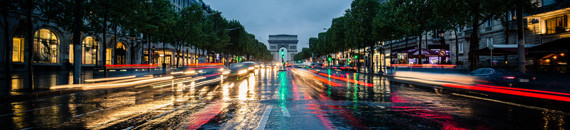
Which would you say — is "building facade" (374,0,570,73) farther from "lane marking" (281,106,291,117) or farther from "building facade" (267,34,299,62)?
"building facade" (267,34,299,62)

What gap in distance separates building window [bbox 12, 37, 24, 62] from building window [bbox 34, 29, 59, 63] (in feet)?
4.26

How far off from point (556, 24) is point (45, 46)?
49.2 meters

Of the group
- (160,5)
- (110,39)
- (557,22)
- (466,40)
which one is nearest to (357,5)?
(466,40)

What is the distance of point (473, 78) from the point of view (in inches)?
578

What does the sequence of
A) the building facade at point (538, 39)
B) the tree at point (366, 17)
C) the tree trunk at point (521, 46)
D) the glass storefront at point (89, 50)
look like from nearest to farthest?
1. the tree trunk at point (521, 46)
2. the building facade at point (538, 39)
3. the glass storefront at point (89, 50)
4. the tree at point (366, 17)

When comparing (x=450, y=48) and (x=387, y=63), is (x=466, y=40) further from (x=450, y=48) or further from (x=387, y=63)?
(x=387, y=63)

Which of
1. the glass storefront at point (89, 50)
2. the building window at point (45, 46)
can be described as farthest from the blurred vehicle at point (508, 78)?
the glass storefront at point (89, 50)

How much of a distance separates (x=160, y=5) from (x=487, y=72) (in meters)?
30.5

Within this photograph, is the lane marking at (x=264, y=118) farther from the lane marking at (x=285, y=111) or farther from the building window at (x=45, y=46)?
the building window at (x=45, y=46)

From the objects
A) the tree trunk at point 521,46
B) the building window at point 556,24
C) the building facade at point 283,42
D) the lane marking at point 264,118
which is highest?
the building facade at point 283,42

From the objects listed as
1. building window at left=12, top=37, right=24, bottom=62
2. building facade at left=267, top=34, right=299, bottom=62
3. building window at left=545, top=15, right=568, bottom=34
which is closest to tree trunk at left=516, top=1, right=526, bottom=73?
building window at left=545, top=15, right=568, bottom=34

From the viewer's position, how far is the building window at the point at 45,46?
26.7m

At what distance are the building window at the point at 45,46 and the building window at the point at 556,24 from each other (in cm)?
4833

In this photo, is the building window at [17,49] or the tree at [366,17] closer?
the building window at [17,49]
